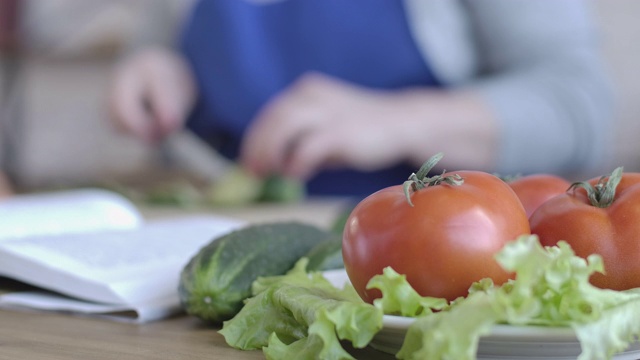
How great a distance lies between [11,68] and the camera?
434cm

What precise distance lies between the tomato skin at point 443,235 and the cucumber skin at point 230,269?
0.18 metres

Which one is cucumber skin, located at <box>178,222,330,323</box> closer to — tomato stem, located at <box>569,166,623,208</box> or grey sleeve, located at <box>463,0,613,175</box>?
tomato stem, located at <box>569,166,623,208</box>

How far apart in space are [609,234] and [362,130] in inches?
62.0

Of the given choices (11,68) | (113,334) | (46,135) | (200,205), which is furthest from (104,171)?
(113,334)

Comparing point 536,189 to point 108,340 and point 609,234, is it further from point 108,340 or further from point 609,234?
Result: point 108,340

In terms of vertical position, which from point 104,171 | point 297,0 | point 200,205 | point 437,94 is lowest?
point 104,171

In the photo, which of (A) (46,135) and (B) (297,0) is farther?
(A) (46,135)

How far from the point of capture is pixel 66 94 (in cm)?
438

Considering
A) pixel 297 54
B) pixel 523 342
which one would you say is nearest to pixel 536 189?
pixel 523 342

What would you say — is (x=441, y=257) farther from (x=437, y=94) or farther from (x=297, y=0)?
(x=297, y=0)

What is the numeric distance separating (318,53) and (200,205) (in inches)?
29.7

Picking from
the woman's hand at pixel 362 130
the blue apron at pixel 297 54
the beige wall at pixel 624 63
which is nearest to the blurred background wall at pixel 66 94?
the blue apron at pixel 297 54

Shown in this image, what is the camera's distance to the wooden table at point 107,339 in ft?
1.85

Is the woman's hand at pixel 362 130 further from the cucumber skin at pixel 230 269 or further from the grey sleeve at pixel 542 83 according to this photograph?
the cucumber skin at pixel 230 269
